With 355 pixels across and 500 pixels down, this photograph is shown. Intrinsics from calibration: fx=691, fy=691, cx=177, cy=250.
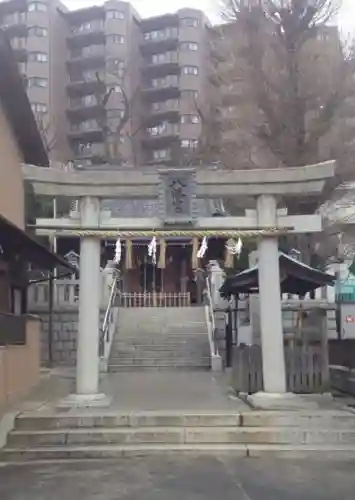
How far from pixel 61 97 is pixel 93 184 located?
158 ft

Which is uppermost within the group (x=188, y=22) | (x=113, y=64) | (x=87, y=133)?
(x=188, y=22)

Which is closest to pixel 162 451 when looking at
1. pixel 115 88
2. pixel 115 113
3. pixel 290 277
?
pixel 290 277

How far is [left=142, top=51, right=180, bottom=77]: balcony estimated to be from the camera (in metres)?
59.6

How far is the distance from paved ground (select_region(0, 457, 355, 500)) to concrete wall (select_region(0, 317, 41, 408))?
136 inches

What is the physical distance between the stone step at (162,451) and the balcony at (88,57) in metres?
50.8

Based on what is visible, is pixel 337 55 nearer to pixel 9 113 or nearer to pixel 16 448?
pixel 9 113

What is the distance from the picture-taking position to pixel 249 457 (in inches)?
367

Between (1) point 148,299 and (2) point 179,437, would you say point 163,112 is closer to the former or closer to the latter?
(1) point 148,299

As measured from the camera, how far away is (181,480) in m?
7.82

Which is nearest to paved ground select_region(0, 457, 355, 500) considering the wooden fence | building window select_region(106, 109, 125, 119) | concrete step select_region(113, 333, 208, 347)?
the wooden fence

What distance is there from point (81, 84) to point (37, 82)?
3600 millimetres

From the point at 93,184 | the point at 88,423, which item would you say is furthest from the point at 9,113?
the point at 88,423

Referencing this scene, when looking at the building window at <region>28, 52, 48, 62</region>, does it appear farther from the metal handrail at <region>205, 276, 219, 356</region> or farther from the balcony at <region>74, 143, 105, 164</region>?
the metal handrail at <region>205, 276, 219, 356</region>

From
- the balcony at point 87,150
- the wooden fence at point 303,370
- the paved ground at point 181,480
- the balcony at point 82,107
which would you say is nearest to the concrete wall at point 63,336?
the wooden fence at point 303,370
